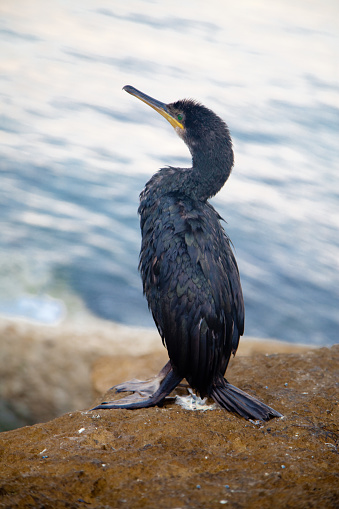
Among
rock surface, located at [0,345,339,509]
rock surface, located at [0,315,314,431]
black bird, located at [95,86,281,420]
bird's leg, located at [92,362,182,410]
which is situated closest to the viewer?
rock surface, located at [0,345,339,509]

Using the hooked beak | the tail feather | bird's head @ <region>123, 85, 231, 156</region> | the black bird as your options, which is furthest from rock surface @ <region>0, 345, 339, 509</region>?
the hooked beak

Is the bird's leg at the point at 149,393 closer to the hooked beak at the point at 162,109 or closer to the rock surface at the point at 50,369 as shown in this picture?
the rock surface at the point at 50,369

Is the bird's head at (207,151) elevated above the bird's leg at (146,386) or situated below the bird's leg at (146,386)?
above

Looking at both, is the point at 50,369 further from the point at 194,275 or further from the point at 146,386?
the point at 194,275

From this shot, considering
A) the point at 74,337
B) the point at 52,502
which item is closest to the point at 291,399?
the point at 52,502

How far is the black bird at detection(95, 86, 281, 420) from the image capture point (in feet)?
9.08

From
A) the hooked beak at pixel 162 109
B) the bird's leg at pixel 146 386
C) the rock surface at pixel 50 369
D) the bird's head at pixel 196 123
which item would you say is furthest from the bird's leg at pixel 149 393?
the hooked beak at pixel 162 109

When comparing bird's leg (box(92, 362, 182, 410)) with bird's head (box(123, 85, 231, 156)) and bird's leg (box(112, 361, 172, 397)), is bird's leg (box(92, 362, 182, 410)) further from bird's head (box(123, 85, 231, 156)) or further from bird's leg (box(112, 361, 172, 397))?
bird's head (box(123, 85, 231, 156))

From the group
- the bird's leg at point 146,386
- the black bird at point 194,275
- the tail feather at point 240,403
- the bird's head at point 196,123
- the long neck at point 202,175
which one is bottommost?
the bird's leg at point 146,386

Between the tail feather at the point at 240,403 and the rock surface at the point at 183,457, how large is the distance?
0.05 m

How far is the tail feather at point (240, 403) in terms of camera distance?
2.77 meters

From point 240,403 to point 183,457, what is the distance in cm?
67

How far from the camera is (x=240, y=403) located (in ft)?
9.25

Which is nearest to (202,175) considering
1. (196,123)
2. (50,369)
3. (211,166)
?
(211,166)
